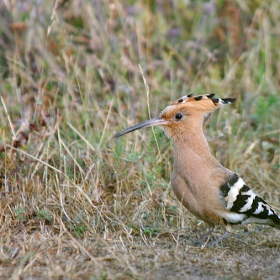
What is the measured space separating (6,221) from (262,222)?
1.26 meters

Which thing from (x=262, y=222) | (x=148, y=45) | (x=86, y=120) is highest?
(x=148, y=45)

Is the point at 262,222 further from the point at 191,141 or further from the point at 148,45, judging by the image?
the point at 148,45

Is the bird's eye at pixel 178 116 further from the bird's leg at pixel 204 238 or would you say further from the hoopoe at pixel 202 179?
the bird's leg at pixel 204 238

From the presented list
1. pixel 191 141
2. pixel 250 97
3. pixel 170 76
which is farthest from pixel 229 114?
pixel 191 141

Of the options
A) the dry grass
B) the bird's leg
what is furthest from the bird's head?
the bird's leg

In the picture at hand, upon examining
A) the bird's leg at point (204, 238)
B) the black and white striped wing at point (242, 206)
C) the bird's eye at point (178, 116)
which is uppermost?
the bird's eye at point (178, 116)

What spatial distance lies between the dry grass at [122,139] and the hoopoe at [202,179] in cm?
15

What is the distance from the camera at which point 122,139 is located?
12.4 ft

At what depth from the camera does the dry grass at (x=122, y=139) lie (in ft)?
8.75

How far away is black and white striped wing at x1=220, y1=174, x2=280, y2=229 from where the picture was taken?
9.51 feet

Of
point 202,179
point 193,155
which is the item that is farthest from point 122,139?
point 202,179

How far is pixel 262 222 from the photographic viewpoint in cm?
303

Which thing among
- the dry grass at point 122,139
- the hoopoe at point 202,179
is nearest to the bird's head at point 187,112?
the hoopoe at point 202,179

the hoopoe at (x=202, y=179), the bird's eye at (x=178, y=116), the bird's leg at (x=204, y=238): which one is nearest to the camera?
the hoopoe at (x=202, y=179)
